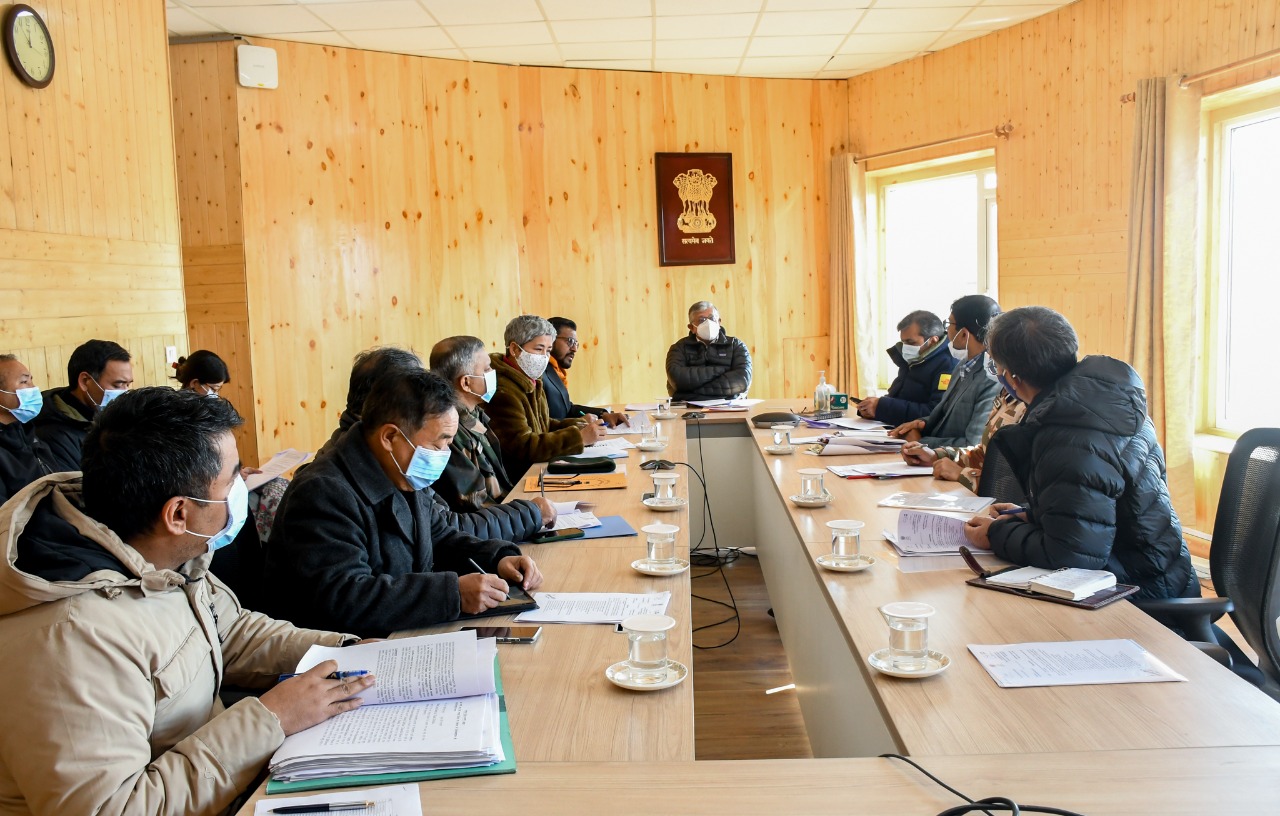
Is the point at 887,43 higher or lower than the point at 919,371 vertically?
higher

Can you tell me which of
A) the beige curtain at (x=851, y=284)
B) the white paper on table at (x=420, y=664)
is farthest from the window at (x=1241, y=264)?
the white paper on table at (x=420, y=664)

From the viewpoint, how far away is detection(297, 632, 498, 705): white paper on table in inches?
63.6

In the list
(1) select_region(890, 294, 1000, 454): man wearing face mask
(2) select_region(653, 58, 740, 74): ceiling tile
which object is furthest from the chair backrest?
(2) select_region(653, 58, 740, 74): ceiling tile

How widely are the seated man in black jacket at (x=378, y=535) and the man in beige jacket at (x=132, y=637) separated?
40 centimetres

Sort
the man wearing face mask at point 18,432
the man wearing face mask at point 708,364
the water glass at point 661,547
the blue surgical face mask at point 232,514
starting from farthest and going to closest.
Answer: the man wearing face mask at point 708,364 < the man wearing face mask at point 18,432 < the water glass at point 661,547 < the blue surgical face mask at point 232,514

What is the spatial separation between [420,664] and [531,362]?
2.95 metres

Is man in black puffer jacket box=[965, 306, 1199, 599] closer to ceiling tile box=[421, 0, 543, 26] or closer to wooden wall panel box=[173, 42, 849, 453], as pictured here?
ceiling tile box=[421, 0, 543, 26]

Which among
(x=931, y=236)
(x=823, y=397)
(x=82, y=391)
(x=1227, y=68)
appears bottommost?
(x=823, y=397)

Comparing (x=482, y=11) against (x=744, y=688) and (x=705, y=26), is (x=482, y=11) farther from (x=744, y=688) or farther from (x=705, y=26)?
(x=744, y=688)

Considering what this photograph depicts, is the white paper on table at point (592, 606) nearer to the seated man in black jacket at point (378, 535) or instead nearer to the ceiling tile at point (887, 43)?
the seated man in black jacket at point (378, 535)

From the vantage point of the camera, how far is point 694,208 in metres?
7.91

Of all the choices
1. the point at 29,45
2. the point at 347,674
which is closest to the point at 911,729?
the point at 347,674

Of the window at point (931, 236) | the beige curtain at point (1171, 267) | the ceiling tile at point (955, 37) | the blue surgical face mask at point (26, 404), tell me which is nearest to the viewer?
the blue surgical face mask at point (26, 404)

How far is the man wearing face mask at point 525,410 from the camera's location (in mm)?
4246
